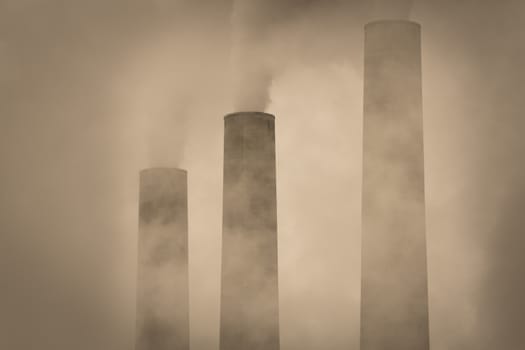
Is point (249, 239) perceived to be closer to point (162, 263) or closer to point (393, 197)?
point (162, 263)

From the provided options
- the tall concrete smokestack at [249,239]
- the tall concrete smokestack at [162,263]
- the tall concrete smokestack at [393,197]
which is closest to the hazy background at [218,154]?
the tall concrete smokestack at [162,263]

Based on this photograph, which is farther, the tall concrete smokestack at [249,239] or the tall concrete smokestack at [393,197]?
the tall concrete smokestack at [249,239]

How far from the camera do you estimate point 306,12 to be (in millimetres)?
19375

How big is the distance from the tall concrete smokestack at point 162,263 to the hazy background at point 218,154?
1.75m

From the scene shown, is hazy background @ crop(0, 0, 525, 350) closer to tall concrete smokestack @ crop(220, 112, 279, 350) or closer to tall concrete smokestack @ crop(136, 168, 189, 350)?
tall concrete smokestack @ crop(136, 168, 189, 350)

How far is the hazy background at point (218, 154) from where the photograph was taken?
18.2 metres

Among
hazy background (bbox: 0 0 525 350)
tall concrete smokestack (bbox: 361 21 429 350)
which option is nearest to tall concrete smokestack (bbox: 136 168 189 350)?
hazy background (bbox: 0 0 525 350)

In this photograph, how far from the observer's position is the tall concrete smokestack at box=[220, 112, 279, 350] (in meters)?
14.0

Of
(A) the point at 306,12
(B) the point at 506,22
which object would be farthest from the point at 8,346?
(B) the point at 506,22

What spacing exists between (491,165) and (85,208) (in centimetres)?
949

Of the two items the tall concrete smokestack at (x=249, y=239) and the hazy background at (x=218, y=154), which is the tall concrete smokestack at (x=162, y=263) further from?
the tall concrete smokestack at (x=249, y=239)

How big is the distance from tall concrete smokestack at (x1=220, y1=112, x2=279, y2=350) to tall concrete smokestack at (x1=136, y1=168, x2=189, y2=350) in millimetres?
2275

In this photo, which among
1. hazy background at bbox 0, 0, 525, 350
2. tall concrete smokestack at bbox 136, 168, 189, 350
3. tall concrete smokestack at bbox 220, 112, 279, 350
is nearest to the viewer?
tall concrete smokestack at bbox 220, 112, 279, 350

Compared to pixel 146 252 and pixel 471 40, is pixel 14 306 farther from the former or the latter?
pixel 471 40
